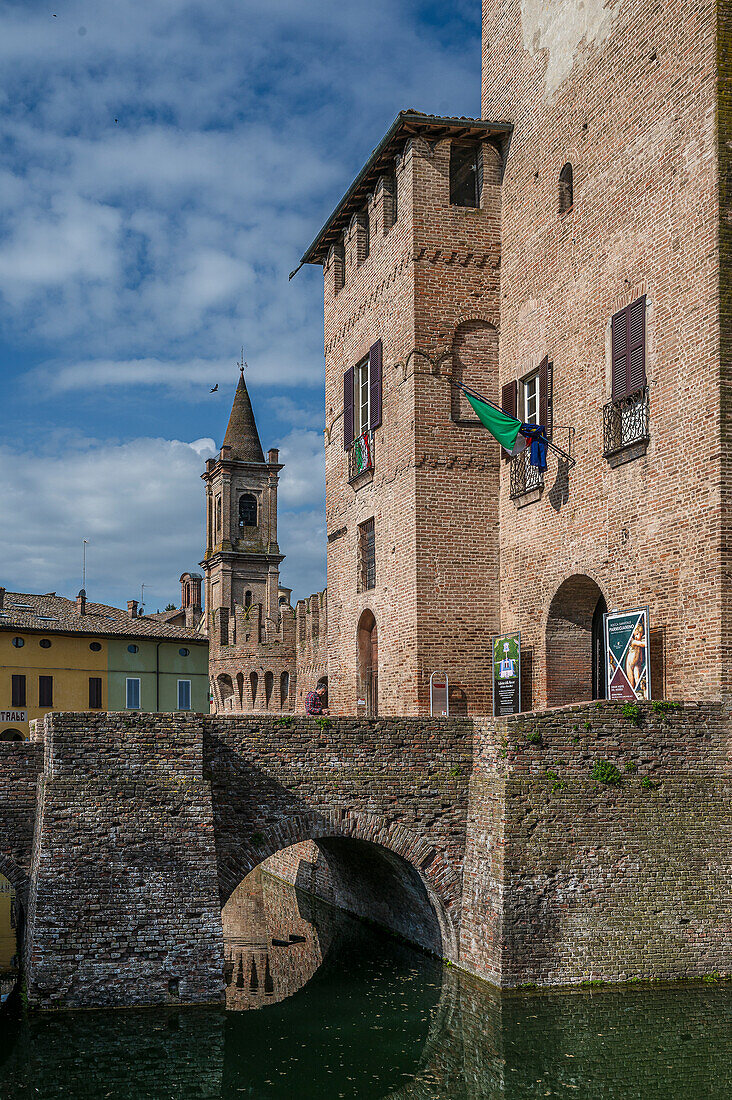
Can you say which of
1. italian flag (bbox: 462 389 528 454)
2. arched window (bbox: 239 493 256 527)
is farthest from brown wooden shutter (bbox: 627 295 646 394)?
arched window (bbox: 239 493 256 527)

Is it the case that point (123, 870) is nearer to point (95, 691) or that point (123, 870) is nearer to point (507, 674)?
point (507, 674)

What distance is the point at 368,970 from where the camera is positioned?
17.0m

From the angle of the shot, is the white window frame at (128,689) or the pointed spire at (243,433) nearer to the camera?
the white window frame at (128,689)

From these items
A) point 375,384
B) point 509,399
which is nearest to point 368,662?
point 375,384

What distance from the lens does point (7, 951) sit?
18250 mm

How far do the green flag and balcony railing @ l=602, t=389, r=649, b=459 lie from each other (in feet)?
5.77

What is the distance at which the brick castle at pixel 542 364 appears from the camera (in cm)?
1554

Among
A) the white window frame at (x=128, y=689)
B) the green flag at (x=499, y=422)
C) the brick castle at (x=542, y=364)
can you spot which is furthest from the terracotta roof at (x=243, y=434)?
the green flag at (x=499, y=422)

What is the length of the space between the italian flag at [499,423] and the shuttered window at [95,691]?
1170 inches

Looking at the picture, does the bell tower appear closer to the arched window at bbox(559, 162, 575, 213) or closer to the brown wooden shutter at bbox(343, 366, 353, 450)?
the brown wooden shutter at bbox(343, 366, 353, 450)

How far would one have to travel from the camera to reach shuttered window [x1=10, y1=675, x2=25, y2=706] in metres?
43.5

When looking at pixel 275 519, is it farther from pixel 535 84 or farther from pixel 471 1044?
pixel 471 1044

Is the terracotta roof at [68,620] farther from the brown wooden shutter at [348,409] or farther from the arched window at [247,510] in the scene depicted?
the brown wooden shutter at [348,409]

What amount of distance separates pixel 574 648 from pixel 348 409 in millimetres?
8326
